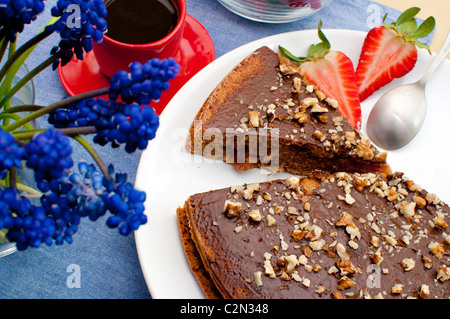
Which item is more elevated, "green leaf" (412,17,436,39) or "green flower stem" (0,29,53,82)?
"green flower stem" (0,29,53,82)

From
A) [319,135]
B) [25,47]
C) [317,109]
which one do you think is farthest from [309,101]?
[25,47]

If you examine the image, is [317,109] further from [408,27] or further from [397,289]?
[397,289]

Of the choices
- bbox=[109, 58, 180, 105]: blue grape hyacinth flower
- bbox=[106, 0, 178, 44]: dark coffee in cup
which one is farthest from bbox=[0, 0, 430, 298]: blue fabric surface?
bbox=[109, 58, 180, 105]: blue grape hyacinth flower

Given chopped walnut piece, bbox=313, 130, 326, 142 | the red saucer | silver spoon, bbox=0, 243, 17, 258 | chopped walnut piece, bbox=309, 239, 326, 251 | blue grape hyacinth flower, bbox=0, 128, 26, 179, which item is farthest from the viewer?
the red saucer

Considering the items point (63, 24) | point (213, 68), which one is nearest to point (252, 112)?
point (213, 68)

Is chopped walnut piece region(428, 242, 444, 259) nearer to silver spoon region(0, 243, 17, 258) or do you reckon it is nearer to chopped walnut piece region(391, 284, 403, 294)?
chopped walnut piece region(391, 284, 403, 294)

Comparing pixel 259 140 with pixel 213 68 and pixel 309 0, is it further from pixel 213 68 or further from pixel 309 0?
pixel 309 0
